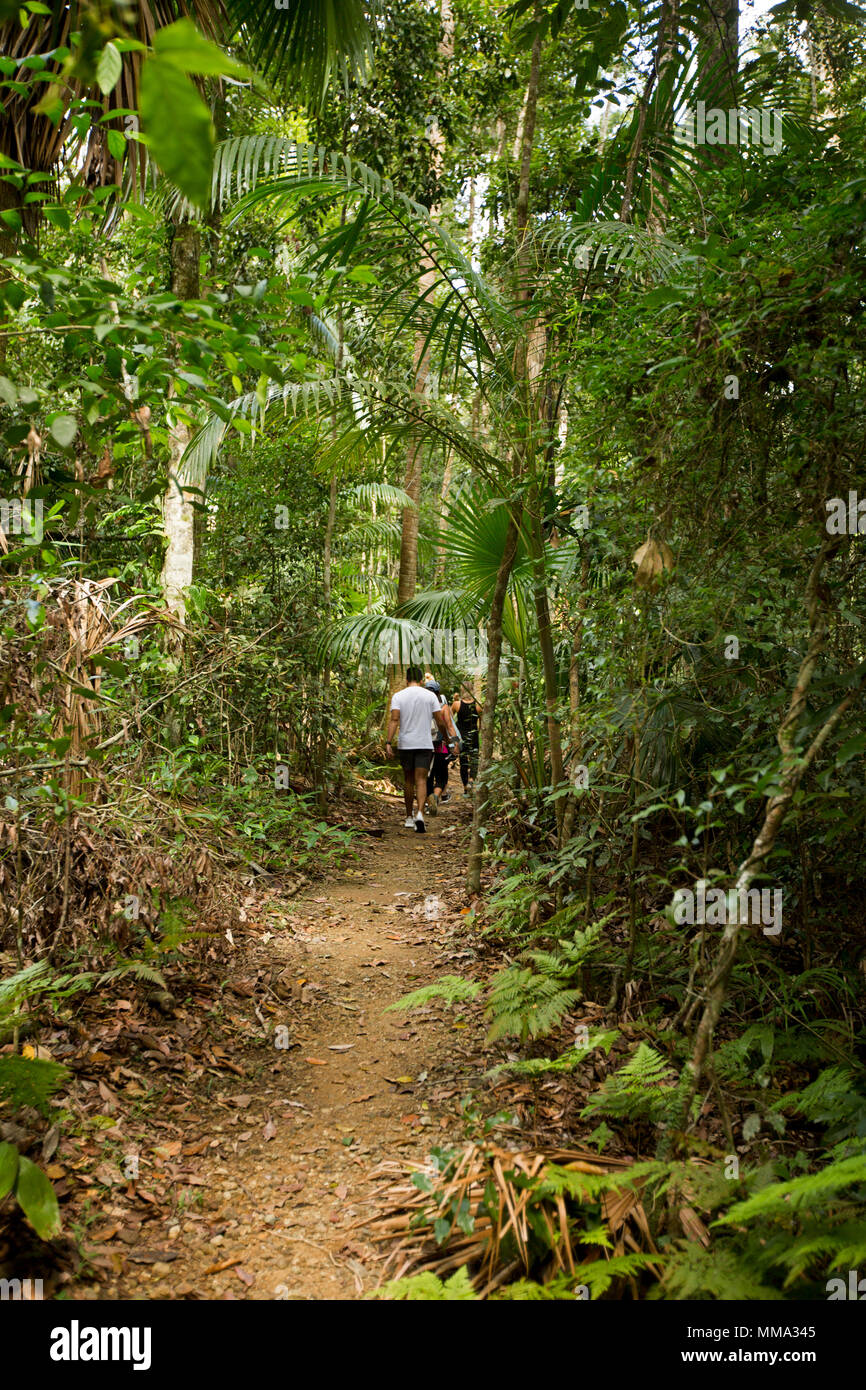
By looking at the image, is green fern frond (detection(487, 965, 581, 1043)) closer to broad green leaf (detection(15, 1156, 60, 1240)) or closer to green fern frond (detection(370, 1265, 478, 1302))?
green fern frond (detection(370, 1265, 478, 1302))

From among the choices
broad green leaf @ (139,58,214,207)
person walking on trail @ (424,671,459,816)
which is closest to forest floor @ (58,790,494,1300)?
broad green leaf @ (139,58,214,207)

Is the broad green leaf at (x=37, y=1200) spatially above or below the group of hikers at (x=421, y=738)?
below

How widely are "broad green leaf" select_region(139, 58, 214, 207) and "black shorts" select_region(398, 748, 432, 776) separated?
8338 millimetres

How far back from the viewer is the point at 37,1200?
238 cm

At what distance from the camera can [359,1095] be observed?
12.5ft

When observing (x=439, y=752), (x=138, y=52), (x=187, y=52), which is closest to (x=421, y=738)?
(x=439, y=752)

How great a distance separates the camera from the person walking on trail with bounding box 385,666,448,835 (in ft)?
29.3

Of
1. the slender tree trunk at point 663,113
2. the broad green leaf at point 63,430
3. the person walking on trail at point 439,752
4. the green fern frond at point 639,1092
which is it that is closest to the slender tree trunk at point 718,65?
the slender tree trunk at point 663,113

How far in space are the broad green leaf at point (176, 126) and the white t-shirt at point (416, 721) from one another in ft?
27.0

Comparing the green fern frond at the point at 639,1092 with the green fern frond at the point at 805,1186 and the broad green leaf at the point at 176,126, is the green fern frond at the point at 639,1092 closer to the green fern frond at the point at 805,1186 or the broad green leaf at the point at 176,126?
the green fern frond at the point at 805,1186

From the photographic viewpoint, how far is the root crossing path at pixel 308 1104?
8.83 feet
